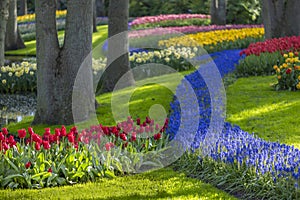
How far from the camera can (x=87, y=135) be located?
7.37 m

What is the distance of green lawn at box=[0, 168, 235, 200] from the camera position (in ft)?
20.4

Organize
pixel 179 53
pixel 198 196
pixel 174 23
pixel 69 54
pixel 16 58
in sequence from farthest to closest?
1. pixel 174 23
2. pixel 16 58
3. pixel 179 53
4. pixel 69 54
5. pixel 198 196

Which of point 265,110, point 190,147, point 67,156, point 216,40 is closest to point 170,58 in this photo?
point 216,40

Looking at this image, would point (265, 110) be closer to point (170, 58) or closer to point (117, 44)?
point (117, 44)

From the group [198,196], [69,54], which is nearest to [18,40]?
[69,54]

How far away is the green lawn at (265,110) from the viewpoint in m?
9.04

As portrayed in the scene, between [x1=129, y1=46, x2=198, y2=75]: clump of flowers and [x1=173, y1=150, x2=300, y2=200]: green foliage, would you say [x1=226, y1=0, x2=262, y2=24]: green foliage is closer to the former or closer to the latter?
[x1=129, y1=46, x2=198, y2=75]: clump of flowers

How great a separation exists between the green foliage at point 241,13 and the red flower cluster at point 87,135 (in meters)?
23.9

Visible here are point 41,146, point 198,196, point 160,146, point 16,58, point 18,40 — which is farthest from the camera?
point 18,40

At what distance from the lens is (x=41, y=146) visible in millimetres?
7160

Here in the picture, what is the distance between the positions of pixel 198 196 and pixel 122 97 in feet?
21.3

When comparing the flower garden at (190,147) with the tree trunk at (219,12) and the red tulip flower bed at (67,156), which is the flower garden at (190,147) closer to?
the red tulip flower bed at (67,156)

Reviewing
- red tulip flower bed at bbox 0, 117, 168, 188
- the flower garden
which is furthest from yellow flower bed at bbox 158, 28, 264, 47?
red tulip flower bed at bbox 0, 117, 168, 188

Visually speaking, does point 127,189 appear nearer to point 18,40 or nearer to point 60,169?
point 60,169
